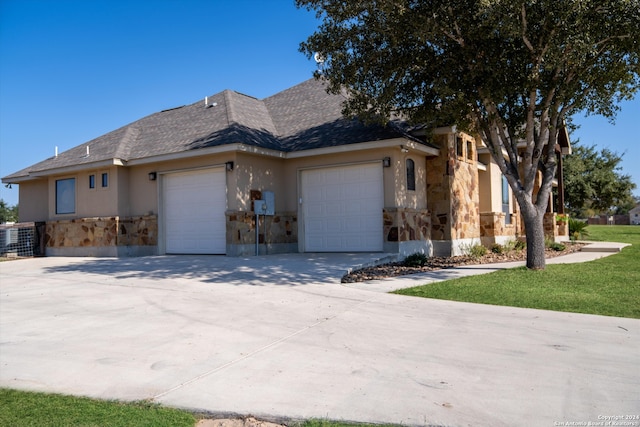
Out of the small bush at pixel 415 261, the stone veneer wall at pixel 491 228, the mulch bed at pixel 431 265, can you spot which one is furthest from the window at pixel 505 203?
the small bush at pixel 415 261

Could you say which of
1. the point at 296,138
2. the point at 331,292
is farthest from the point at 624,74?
the point at 296,138

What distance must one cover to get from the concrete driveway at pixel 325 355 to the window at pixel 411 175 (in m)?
6.68

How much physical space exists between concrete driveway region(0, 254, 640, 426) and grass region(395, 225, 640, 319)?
0.52 meters

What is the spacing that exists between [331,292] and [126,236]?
10.5 m

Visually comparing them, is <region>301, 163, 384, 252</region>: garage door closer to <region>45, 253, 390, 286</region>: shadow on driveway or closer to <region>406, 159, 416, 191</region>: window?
<region>45, 253, 390, 286</region>: shadow on driveway

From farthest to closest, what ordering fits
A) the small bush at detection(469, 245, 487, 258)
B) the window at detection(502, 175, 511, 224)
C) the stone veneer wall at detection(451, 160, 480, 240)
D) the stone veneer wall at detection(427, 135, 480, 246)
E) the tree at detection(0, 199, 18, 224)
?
1. the tree at detection(0, 199, 18, 224)
2. the window at detection(502, 175, 511, 224)
3. the stone veneer wall at detection(451, 160, 480, 240)
4. the small bush at detection(469, 245, 487, 258)
5. the stone veneer wall at detection(427, 135, 480, 246)

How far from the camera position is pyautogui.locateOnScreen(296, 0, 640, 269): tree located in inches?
376

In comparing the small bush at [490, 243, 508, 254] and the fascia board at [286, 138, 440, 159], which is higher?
the fascia board at [286, 138, 440, 159]

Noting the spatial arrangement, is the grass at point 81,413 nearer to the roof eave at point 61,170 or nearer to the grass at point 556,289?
the grass at point 556,289

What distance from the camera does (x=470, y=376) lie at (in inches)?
169

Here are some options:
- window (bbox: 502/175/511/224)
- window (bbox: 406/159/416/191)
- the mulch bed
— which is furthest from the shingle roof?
window (bbox: 502/175/511/224)

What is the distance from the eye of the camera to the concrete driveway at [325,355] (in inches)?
147

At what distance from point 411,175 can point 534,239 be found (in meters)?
4.60

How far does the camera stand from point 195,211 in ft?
50.6
